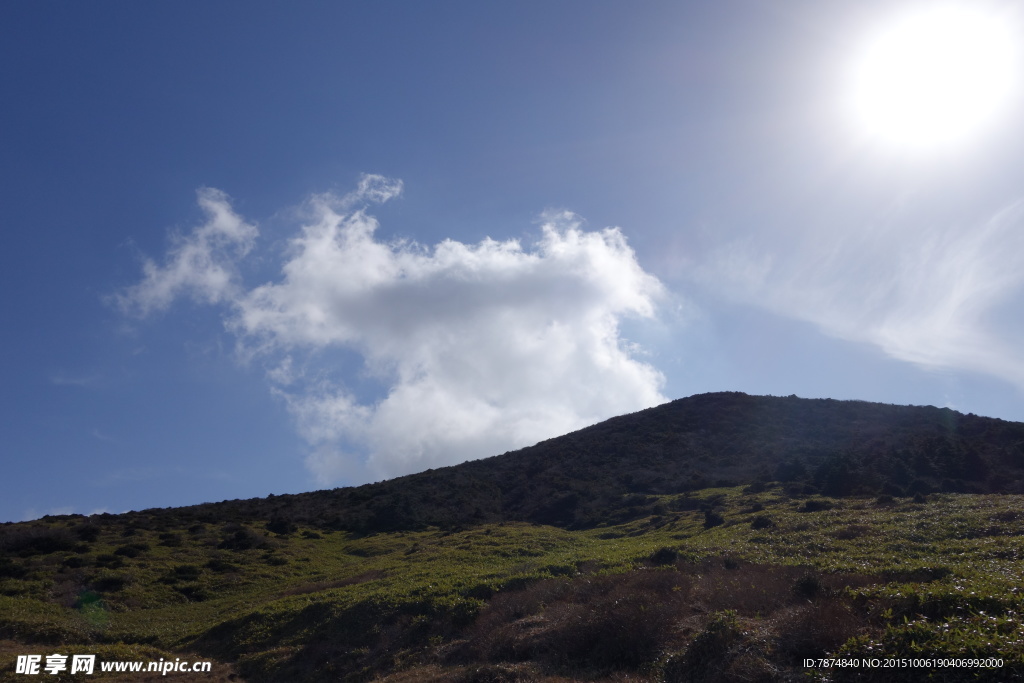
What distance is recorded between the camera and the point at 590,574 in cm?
2298

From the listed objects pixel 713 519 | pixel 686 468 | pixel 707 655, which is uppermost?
pixel 686 468

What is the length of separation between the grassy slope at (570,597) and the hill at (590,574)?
97 mm

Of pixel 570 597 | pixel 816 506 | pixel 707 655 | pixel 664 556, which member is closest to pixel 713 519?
pixel 816 506

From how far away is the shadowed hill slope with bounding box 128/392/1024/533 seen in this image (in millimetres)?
48344

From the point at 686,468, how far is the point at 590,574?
39020 millimetres

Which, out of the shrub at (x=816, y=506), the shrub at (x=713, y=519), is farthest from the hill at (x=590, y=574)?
the shrub at (x=713, y=519)

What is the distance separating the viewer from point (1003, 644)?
34.4 ft

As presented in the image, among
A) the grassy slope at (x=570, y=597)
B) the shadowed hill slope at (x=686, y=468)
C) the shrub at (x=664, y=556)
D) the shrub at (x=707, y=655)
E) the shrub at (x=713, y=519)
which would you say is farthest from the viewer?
the shadowed hill slope at (x=686, y=468)

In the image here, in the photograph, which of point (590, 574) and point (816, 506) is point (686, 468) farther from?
point (590, 574)

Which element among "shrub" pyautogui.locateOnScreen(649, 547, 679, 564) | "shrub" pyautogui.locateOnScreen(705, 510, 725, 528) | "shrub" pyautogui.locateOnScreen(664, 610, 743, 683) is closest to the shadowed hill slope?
"shrub" pyautogui.locateOnScreen(705, 510, 725, 528)

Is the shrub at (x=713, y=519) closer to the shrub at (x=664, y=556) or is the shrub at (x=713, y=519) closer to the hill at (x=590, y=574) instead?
the hill at (x=590, y=574)

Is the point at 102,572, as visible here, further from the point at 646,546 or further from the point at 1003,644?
the point at 1003,644

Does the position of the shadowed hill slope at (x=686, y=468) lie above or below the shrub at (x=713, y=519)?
above

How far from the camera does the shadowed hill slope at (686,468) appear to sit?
48344 mm
